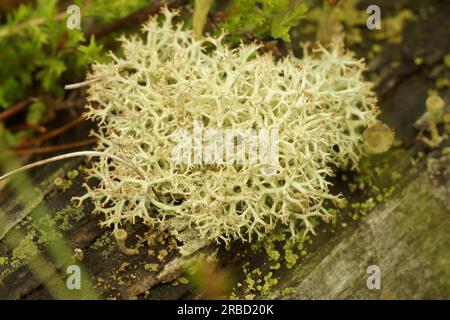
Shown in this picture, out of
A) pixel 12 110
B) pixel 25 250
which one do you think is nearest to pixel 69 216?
pixel 25 250

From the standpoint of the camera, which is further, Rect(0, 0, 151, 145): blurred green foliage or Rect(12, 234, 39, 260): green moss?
Rect(0, 0, 151, 145): blurred green foliage

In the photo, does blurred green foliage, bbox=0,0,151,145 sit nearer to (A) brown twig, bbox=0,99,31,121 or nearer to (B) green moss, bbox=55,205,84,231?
(A) brown twig, bbox=0,99,31,121

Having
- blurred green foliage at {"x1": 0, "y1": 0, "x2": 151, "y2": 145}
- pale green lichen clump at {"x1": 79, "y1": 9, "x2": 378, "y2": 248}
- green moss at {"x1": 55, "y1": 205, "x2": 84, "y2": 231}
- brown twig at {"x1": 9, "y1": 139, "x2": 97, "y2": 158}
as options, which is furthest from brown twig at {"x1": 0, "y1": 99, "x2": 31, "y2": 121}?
green moss at {"x1": 55, "y1": 205, "x2": 84, "y2": 231}

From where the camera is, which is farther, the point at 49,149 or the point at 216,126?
the point at 49,149

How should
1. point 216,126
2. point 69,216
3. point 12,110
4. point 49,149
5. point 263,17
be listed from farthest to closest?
point 12,110, point 49,149, point 263,17, point 69,216, point 216,126

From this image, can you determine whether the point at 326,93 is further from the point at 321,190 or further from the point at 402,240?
the point at 402,240

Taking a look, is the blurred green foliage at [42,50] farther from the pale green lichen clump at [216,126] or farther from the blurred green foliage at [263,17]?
the blurred green foliage at [263,17]

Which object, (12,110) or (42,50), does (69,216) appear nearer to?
(12,110)

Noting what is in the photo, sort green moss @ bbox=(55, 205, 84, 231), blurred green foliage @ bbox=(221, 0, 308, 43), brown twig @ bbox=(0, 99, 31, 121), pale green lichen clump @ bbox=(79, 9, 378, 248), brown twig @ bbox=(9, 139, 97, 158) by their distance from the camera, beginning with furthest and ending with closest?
brown twig @ bbox=(0, 99, 31, 121) < brown twig @ bbox=(9, 139, 97, 158) < blurred green foliage @ bbox=(221, 0, 308, 43) < green moss @ bbox=(55, 205, 84, 231) < pale green lichen clump @ bbox=(79, 9, 378, 248)

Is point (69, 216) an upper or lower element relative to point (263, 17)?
lower

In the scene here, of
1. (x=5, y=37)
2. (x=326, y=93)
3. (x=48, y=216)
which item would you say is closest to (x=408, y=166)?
(x=326, y=93)
